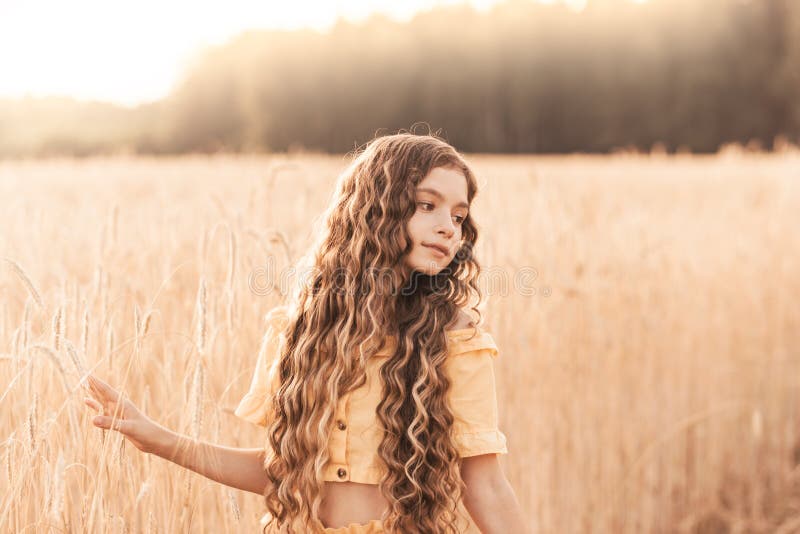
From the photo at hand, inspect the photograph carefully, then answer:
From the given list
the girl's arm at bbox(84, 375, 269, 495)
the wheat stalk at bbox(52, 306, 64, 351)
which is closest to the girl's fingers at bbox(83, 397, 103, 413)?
the girl's arm at bbox(84, 375, 269, 495)

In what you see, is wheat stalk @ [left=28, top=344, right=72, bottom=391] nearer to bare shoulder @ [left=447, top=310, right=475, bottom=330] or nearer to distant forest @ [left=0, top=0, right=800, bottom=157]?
bare shoulder @ [left=447, top=310, right=475, bottom=330]

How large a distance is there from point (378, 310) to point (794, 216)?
166 inches

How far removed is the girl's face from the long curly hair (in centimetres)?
2

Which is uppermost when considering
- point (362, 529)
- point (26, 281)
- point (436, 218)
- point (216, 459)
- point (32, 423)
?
point (436, 218)

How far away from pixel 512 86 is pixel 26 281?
2744cm

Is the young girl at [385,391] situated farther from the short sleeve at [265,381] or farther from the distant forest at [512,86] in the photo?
the distant forest at [512,86]

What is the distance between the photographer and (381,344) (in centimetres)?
143

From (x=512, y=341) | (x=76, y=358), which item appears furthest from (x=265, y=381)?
(x=512, y=341)

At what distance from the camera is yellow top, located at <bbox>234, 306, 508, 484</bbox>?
1.38m

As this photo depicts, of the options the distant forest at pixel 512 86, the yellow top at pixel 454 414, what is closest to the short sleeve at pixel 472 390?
the yellow top at pixel 454 414

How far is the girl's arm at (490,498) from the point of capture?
135 centimetres

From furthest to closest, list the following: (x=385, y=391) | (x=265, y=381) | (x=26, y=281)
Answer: (x=265, y=381) → (x=385, y=391) → (x=26, y=281)

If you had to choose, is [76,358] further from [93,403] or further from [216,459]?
[216,459]

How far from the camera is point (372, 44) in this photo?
30047 mm
